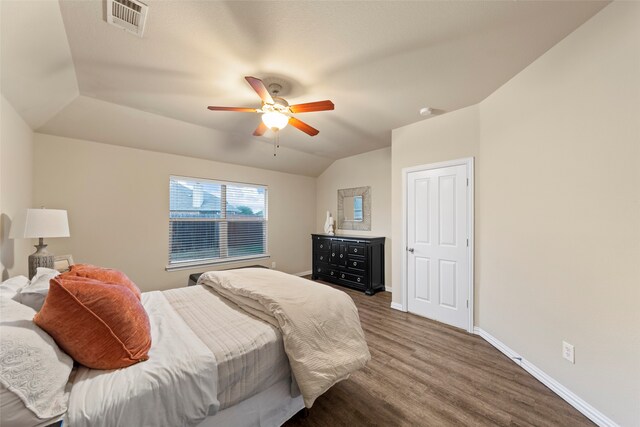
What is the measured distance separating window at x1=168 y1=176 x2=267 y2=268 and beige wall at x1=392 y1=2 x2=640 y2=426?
152 inches

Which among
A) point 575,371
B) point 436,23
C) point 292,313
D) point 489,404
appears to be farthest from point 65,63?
point 575,371

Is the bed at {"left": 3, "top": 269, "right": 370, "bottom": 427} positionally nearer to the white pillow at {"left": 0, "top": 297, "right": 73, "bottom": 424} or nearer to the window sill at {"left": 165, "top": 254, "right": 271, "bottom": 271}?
the white pillow at {"left": 0, "top": 297, "right": 73, "bottom": 424}

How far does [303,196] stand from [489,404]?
4.56 m

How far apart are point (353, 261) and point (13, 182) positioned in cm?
418

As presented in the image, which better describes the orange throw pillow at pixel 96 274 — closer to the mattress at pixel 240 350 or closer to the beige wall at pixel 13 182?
the mattress at pixel 240 350

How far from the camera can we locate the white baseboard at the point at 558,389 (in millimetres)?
1584

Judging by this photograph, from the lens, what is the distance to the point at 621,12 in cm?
150

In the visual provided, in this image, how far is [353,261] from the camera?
4.43m

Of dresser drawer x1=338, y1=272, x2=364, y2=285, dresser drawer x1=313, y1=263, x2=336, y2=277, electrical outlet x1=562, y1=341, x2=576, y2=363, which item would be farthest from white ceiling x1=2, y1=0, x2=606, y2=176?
dresser drawer x1=313, y1=263, x2=336, y2=277

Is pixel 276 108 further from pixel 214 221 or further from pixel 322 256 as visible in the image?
pixel 322 256

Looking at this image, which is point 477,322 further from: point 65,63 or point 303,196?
point 65,63

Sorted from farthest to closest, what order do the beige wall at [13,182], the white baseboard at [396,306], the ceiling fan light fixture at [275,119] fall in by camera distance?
1. the white baseboard at [396,306]
2. the ceiling fan light fixture at [275,119]
3. the beige wall at [13,182]

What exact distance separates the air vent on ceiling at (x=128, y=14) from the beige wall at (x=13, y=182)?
1249 mm

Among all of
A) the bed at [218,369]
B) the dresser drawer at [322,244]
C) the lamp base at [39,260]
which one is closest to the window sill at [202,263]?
the dresser drawer at [322,244]
